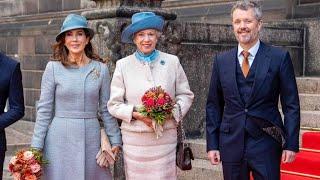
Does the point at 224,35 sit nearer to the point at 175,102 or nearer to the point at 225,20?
the point at 225,20

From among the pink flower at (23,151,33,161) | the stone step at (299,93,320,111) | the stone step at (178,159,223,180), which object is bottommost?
the stone step at (178,159,223,180)

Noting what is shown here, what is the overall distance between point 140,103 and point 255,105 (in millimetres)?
904

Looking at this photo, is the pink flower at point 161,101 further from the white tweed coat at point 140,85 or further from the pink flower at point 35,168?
the pink flower at point 35,168

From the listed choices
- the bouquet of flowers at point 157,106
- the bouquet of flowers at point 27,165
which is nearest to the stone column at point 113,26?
the bouquet of flowers at point 27,165

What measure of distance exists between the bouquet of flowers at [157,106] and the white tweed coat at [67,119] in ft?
1.60

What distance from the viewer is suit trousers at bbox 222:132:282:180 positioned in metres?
4.30

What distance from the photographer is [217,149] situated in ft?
14.9

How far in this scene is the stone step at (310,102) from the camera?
304 inches

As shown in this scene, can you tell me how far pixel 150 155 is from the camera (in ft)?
15.4

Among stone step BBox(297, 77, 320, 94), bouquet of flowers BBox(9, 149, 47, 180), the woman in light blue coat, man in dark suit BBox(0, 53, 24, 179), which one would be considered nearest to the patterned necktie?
the woman in light blue coat

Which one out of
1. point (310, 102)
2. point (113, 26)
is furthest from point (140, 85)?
point (310, 102)

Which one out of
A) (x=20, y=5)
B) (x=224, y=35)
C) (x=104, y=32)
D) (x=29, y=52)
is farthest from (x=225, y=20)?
(x=20, y=5)

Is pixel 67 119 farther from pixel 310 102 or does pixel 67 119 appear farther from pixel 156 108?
pixel 310 102

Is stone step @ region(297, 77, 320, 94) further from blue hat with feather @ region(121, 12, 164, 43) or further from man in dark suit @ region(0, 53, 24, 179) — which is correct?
man in dark suit @ region(0, 53, 24, 179)
